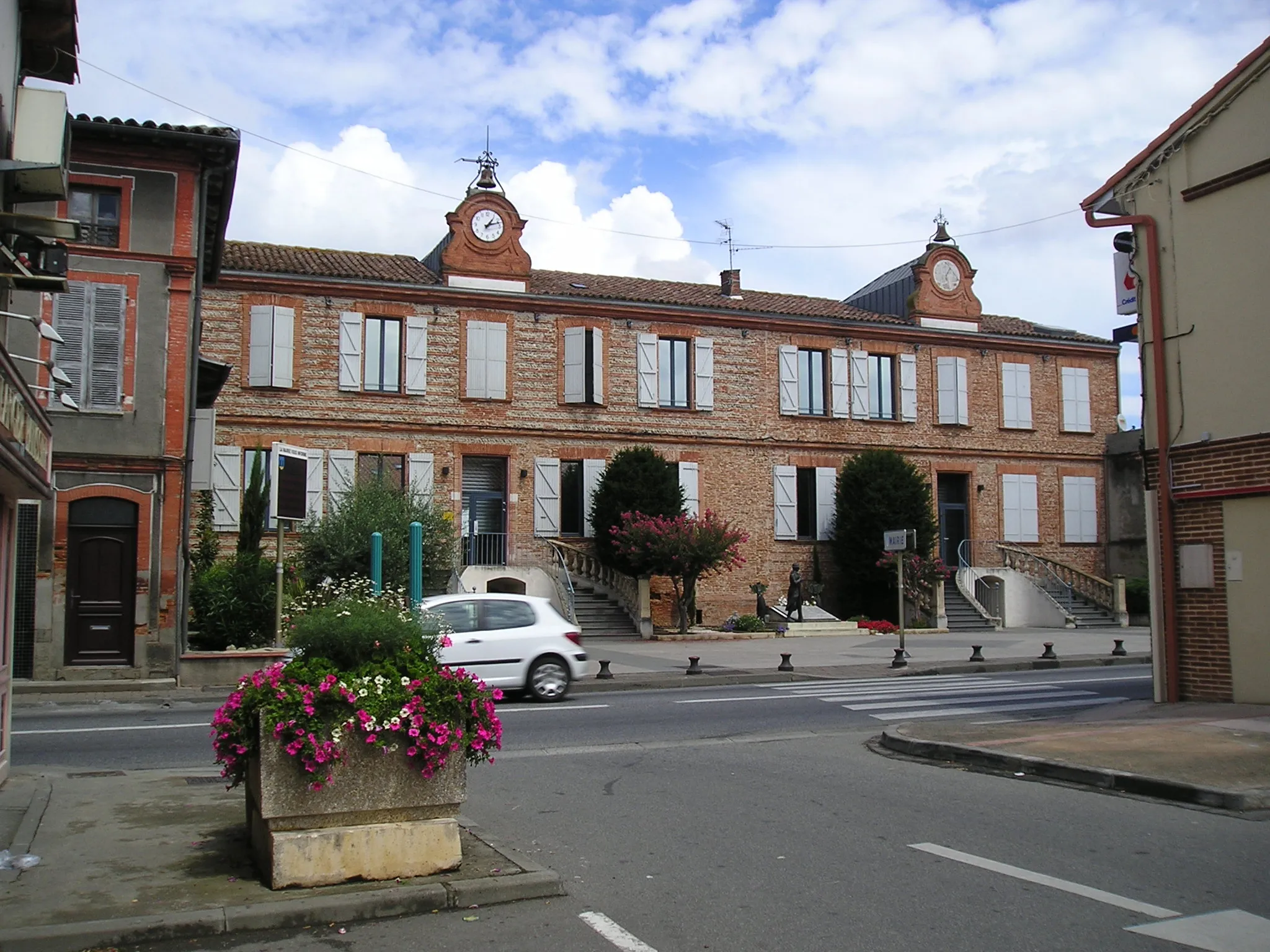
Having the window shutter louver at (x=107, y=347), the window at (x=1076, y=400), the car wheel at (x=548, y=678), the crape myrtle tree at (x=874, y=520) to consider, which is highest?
the window at (x=1076, y=400)

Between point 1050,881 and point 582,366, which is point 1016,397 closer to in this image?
point 582,366

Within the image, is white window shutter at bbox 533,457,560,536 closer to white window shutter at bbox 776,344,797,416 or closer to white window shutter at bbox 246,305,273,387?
white window shutter at bbox 776,344,797,416

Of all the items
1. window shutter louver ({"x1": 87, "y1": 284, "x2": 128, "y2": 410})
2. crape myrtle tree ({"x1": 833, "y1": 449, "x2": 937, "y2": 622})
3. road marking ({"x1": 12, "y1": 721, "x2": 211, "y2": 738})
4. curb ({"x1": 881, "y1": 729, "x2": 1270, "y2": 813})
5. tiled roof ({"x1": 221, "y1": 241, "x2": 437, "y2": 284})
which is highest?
tiled roof ({"x1": 221, "y1": 241, "x2": 437, "y2": 284})

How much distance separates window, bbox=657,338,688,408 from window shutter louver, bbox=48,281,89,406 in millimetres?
16528

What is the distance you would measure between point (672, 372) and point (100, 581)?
57.8 ft

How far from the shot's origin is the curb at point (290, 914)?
201 inches

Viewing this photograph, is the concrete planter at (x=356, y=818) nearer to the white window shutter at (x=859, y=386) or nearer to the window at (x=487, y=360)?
the window at (x=487, y=360)

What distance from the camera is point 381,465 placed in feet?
97.9

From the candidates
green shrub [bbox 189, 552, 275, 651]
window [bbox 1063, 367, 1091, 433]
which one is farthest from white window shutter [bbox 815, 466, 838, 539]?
green shrub [bbox 189, 552, 275, 651]

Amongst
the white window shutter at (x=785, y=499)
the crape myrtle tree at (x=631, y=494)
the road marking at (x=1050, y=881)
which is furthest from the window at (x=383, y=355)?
the road marking at (x=1050, y=881)

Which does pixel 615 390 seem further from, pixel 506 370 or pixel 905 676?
pixel 905 676

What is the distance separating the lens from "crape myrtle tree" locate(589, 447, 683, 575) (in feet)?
97.8

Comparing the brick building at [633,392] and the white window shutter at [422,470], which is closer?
the brick building at [633,392]

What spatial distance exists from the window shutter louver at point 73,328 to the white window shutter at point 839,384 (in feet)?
69.2
